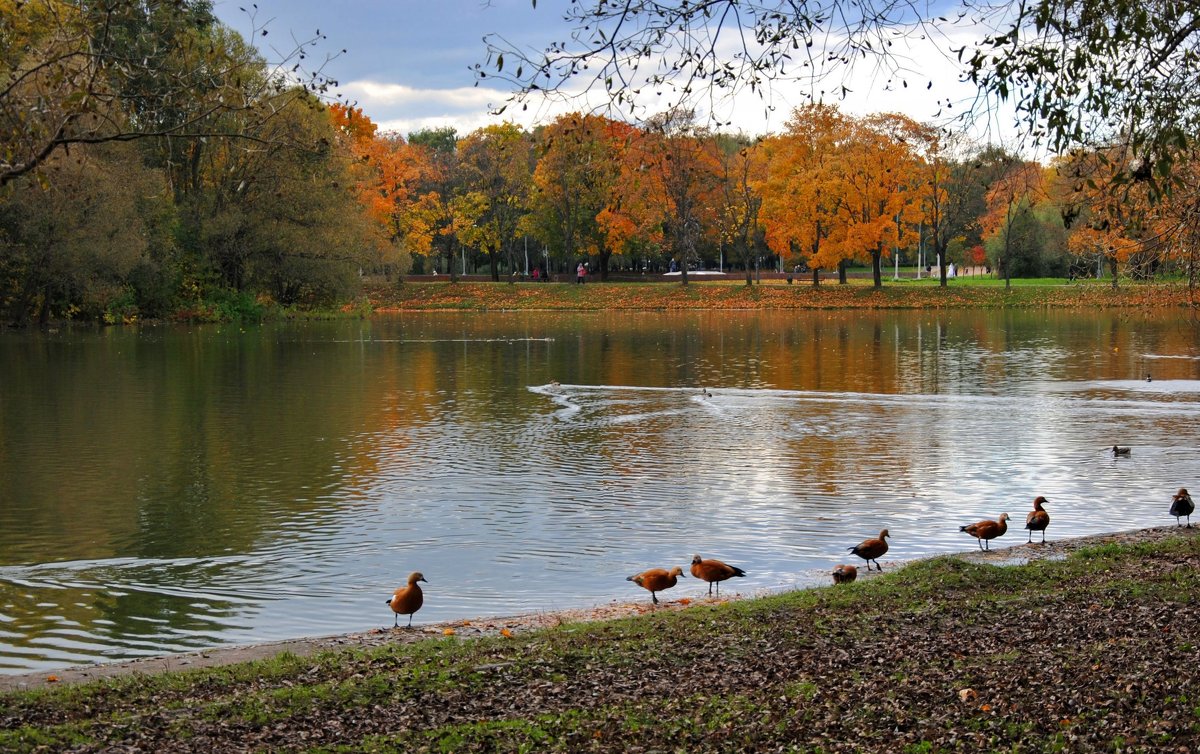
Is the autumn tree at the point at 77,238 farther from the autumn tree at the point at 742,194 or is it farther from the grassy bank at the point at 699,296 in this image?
the autumn tree at the point at 742,194

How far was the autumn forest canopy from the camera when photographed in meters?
12.2

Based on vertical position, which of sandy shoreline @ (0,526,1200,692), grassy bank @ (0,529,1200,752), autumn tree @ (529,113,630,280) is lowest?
sandy shoreline @ (0,526,1200,692)

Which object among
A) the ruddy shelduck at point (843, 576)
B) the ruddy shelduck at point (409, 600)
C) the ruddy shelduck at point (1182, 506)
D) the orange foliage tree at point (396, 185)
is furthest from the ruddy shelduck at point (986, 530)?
the orange foliage tree at point (396, 185)

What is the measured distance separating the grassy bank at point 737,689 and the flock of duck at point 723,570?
1.74 meters

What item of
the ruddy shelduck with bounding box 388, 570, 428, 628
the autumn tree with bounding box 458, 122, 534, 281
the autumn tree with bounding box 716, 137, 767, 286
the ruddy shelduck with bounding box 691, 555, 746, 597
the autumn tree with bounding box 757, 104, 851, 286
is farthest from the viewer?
the autumn tree with bounding box 458, 122, 534, 281

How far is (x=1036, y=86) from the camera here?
12.4 meters

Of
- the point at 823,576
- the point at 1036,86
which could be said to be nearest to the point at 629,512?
the point at 823,576

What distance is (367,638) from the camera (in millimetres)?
13359

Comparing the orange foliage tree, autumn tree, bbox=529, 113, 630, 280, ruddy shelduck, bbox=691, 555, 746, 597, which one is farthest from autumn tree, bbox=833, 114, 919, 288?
ruddy shelduck, bbox=691, 555, 746, 597

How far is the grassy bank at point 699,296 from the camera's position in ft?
314

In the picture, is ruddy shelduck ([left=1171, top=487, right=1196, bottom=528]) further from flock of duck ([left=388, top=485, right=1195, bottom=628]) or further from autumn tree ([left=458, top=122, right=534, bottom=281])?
autumn tree ([left=458, top=122, right=534, bottom=281])

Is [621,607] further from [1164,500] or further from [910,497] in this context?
[1164,500]

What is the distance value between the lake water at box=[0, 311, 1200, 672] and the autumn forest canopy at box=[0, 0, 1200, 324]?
5.14 meters

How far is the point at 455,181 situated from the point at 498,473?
97.8m
